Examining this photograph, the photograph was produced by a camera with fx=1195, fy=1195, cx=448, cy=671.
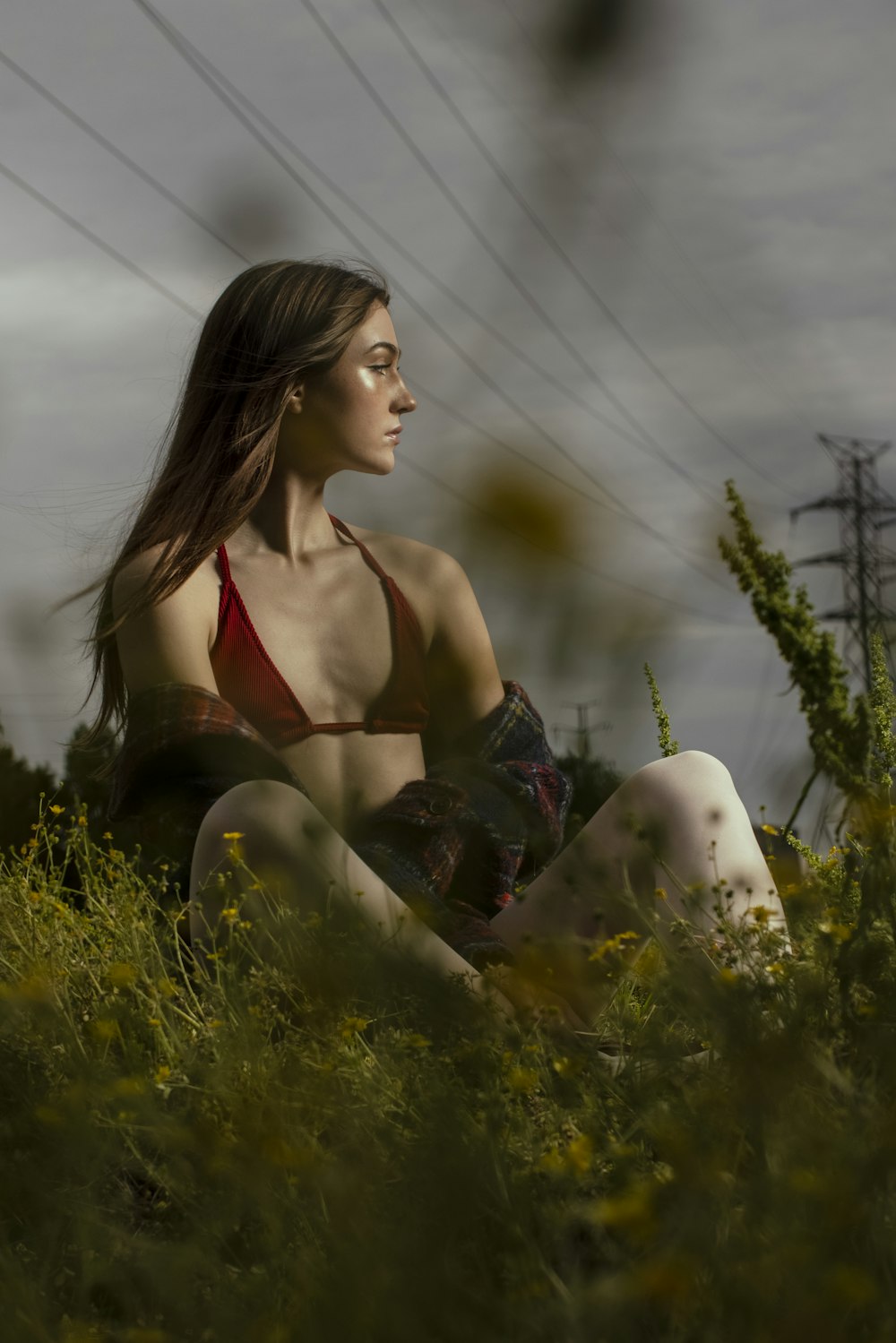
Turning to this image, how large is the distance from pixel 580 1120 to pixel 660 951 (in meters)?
0.25

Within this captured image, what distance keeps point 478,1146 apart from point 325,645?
4.11 feet

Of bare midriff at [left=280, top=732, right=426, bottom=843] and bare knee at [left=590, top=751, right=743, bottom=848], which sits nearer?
bare knee at [left=590, top=751, right=743, bottom=848]

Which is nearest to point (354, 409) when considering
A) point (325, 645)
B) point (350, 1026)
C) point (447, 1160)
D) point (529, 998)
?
point (447, 1160)

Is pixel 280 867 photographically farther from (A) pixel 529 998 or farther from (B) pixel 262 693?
(B) pixel 262 693

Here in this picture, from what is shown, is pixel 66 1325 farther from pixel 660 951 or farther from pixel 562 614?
pixel 562 614

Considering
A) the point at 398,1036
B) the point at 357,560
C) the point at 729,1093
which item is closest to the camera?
the point at 729,1093

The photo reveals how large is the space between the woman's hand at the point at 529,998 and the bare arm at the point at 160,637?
0.79 meters

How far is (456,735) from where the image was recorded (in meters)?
1.38

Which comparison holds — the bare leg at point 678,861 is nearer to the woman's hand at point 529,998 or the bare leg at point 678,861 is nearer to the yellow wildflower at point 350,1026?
the woman's hand at point 529,998

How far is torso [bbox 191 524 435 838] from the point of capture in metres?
2.09

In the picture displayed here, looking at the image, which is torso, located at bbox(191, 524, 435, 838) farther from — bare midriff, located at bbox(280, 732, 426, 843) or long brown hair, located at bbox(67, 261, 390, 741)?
long brown hair, located at bbox(67, 261, 390, 741)

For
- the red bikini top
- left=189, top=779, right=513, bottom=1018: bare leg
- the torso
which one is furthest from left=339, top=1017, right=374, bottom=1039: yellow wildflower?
the red bikini top

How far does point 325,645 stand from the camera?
7.19ft

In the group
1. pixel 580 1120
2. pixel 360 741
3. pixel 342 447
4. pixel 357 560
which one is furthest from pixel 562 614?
pixel 357 560
